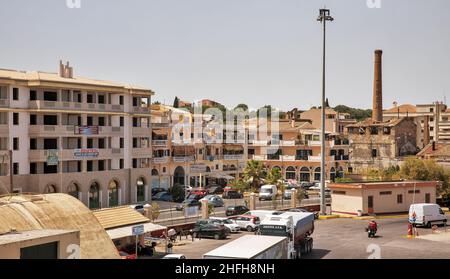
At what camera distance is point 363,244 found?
3547cm

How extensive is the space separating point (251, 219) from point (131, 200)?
68.8 feet

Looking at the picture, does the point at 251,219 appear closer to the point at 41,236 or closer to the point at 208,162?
the point at 41,236

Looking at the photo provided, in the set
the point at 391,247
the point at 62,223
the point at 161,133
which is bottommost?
the point at 391,247

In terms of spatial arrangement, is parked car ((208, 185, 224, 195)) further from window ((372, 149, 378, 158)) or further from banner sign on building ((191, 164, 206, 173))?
window ((372, 149, 378, 158))

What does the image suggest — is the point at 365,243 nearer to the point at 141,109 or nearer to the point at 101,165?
the point at 101,165

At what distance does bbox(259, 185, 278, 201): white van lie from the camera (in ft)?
199

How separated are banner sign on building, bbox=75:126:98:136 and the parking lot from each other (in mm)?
20372

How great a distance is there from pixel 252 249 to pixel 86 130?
36.5 m

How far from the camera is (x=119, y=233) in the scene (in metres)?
32.9

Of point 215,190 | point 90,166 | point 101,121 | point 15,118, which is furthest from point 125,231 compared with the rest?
point 215,190

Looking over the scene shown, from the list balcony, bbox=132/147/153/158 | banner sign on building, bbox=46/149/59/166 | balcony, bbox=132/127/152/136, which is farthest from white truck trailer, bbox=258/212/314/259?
balcony, bbox=132/127/152/136

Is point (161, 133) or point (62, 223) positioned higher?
point (161, 133)

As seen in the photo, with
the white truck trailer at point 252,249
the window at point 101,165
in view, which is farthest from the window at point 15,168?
the white truck trailer at point 252,249
